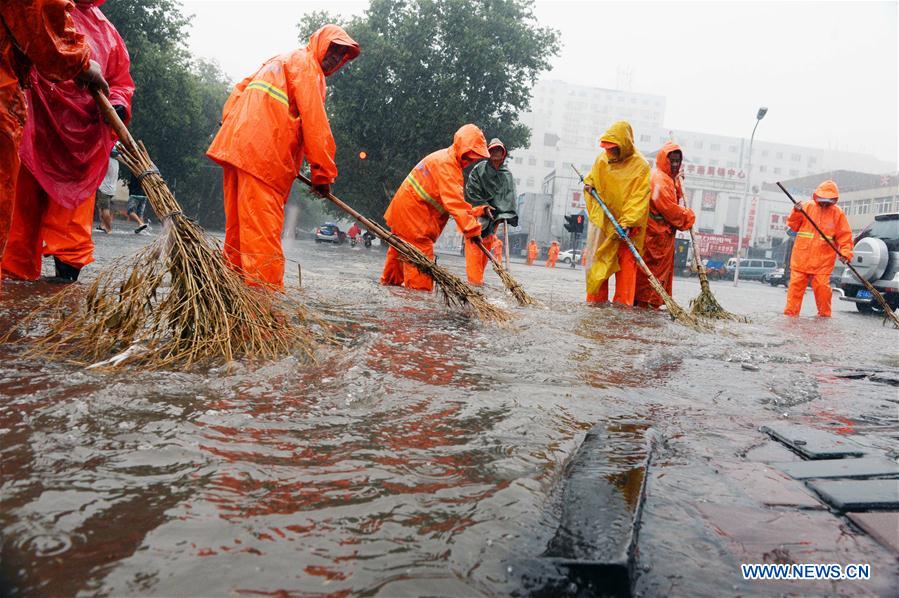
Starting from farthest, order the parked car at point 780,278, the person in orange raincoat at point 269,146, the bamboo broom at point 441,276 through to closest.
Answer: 1. the parked car at point 780,278
2. the bamboo broom at point 441,276
3. the person in orange raincoat at point 269,146

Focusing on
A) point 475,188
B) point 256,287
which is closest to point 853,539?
point 256,287

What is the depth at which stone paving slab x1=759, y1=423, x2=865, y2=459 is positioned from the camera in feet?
5.92

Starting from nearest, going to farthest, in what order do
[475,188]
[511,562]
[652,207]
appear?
1. [511,562]
2. [652,207]
3. [475,188]

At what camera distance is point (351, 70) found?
25156mm

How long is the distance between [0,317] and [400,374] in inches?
69.6

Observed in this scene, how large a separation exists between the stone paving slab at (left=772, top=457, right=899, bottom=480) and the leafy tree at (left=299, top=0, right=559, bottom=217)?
2475 cm

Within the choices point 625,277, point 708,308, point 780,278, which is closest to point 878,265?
point 708,308

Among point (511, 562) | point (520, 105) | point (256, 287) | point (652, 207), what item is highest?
point (520, 105)

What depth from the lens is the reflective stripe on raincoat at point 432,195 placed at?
5.88m

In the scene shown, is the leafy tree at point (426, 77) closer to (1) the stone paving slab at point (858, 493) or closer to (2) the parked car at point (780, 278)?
(2) the parked car at point (780, 278)

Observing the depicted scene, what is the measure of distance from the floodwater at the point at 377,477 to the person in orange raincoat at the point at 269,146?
5.12 ft

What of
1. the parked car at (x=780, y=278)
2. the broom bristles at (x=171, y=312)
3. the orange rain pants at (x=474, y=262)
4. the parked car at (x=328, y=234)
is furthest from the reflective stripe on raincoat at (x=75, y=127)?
the parked car at (x=780, y=278)

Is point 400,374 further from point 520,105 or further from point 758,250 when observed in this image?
point 758,250

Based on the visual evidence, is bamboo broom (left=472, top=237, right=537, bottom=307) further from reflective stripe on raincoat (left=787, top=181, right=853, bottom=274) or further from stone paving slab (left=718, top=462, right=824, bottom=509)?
reflective stripe on raincoat (left=787, top=181, right=853, bottom=274)
